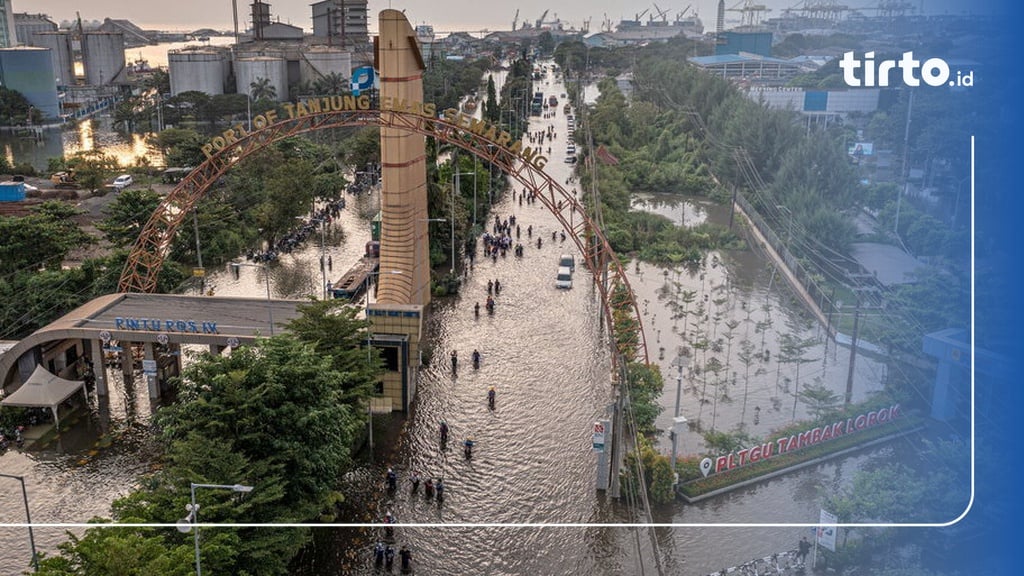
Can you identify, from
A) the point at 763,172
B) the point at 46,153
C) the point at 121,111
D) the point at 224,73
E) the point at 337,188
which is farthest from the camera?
the point at 224,73

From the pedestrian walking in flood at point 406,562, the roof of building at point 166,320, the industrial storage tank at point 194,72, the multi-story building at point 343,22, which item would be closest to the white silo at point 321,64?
the multi-story building at point 343,22

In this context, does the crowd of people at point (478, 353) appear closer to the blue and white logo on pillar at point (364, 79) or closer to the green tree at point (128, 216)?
the blue and white logo on pillar at point (364, 79)

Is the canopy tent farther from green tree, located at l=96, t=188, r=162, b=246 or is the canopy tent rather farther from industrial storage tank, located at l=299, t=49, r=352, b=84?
industrial storage tank, located at l=299, t=49, r=352, b=84

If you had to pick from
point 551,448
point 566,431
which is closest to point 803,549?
point 551,448

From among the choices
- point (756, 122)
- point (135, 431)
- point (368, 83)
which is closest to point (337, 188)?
point (368, 83)

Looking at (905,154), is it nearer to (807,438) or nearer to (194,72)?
(807,438)

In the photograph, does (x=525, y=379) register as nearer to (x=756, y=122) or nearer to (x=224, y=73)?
(x=756, y=122)
